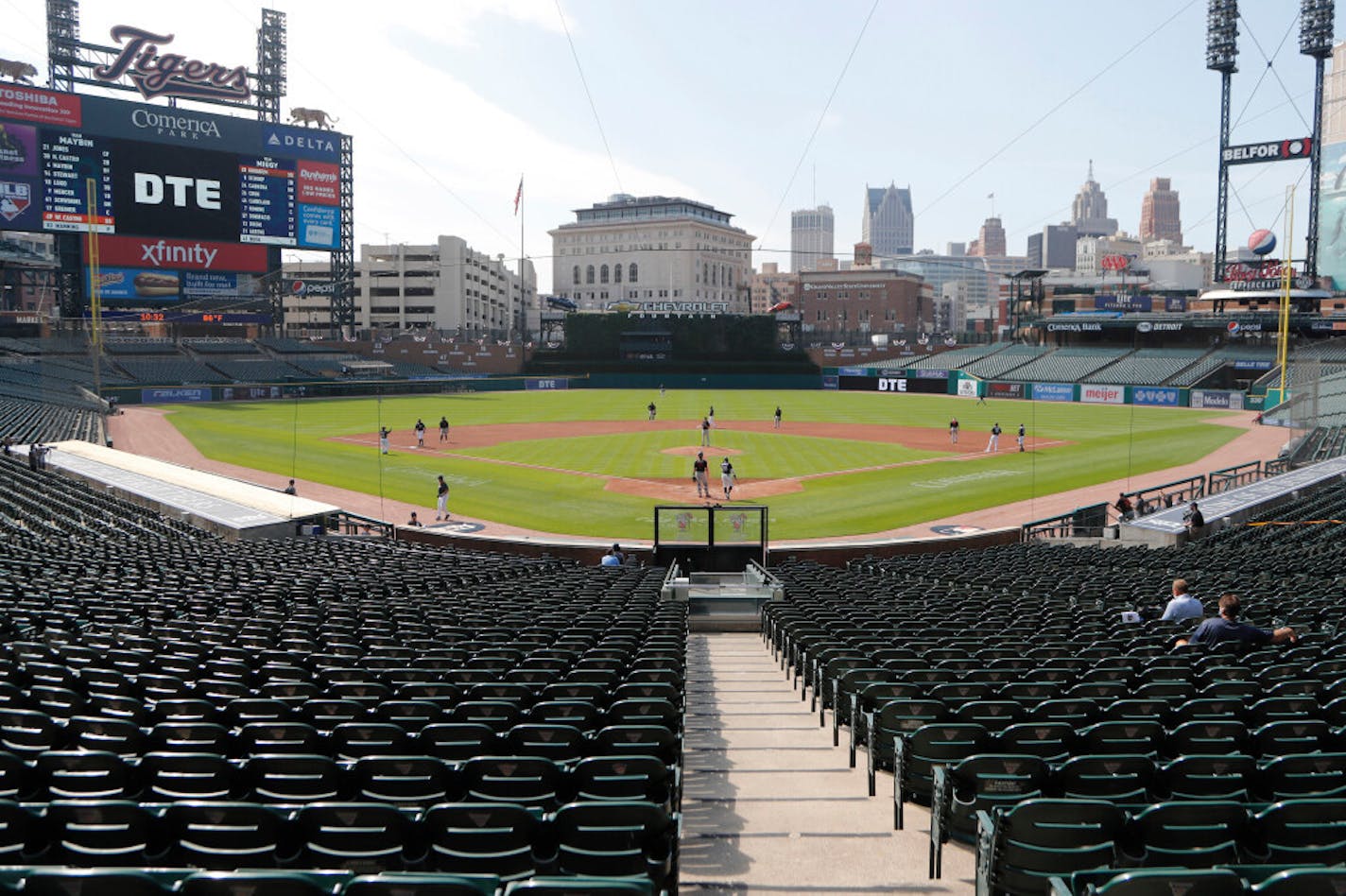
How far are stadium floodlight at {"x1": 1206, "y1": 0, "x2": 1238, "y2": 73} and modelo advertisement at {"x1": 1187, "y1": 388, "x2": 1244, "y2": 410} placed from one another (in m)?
38.7

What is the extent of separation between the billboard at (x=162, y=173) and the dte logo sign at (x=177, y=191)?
0.08 meters

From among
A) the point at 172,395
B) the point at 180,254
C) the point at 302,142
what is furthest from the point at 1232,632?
the point at 302,142

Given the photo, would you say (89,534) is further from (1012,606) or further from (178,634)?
(1012,606)

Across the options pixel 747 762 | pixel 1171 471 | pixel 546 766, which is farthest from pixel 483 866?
pixel 1171 471

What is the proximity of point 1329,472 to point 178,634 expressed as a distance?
3431 centimetres

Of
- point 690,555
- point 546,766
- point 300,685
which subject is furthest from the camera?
point 690,555

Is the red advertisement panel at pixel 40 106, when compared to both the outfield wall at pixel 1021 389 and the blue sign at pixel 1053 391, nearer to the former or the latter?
the outfield wall at pixel 1021 389

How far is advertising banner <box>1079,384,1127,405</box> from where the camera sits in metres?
80.6

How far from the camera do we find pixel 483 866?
445 cm

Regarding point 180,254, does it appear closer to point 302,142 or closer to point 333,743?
point 302,142

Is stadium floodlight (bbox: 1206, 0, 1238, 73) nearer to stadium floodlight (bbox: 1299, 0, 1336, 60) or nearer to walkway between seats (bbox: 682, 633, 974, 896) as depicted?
stadium floodlight (bbox: 1299, 0, 1336, 60)

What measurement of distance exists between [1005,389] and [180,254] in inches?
2933

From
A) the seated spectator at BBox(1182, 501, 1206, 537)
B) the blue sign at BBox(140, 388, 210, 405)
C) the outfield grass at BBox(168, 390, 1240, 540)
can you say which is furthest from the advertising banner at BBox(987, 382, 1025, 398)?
the blue sign at BBox(140, 388, 210, 405)

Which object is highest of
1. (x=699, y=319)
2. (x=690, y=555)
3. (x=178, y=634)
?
(x=699, y=319)
